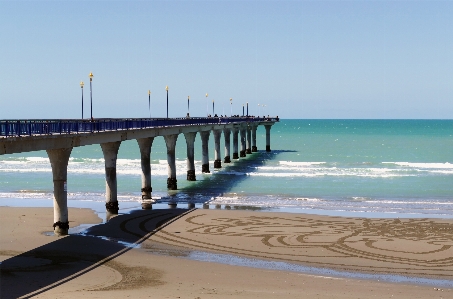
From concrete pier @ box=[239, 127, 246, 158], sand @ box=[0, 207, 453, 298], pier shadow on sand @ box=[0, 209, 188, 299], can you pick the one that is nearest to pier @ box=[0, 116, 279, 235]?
sand @ box=[0, 207, 453, 298]

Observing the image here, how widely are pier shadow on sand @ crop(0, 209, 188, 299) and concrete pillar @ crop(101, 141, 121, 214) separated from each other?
2182 millimetres

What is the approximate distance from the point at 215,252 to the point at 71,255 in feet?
17.7

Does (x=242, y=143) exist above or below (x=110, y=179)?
above

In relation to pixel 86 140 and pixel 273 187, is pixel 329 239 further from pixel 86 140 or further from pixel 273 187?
pixel 273 187

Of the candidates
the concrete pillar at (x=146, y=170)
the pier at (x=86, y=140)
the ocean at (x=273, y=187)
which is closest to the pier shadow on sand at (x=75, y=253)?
the pier at (x=86, y=140)

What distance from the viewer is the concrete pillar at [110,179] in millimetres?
38469

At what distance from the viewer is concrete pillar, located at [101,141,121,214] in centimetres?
3847

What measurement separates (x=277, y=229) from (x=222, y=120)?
45.7m

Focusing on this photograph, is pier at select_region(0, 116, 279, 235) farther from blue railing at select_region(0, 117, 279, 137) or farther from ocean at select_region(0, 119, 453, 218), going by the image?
ocean at select_region(0, 119, 453, 218)

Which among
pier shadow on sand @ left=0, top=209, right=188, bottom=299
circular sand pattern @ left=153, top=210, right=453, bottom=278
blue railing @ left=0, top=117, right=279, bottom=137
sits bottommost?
circular sand pattern @ left=153, top=210, right=453, bottom=278

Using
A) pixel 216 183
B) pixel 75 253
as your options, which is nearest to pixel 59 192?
pixel 75 253

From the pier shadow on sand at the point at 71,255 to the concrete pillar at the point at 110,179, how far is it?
7.16ft

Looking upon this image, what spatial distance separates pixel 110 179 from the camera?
Result: 128 feet

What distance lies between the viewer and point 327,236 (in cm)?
3080
